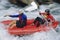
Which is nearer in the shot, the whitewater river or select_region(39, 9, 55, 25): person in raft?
the whitewater river

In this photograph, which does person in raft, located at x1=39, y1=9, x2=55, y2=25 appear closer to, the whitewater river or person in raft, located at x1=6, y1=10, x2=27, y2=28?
the whitewater river

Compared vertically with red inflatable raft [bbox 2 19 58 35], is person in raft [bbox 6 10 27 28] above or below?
above

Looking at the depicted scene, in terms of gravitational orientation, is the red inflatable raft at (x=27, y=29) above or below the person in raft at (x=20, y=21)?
below

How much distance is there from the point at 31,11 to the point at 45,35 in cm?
29

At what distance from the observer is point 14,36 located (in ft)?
7.51

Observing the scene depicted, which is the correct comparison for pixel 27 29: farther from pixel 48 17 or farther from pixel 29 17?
pixel 48 17

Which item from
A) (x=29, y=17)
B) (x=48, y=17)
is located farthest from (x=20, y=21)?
(x=48, y=17)

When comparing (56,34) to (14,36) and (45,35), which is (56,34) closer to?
(45,35)

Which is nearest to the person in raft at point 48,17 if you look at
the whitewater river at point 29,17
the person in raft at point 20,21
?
the whitewater river at point 29,17

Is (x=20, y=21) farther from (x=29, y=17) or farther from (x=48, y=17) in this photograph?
(x=48, y=17)

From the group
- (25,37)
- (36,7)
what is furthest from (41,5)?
(25,37)

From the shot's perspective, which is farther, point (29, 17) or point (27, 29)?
point (29, 17)

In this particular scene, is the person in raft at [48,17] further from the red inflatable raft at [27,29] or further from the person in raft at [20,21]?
the person in raft at [20,21]

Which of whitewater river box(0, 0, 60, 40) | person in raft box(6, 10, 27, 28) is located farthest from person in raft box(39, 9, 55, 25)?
person in raft box(6, 10, 27, 28)
